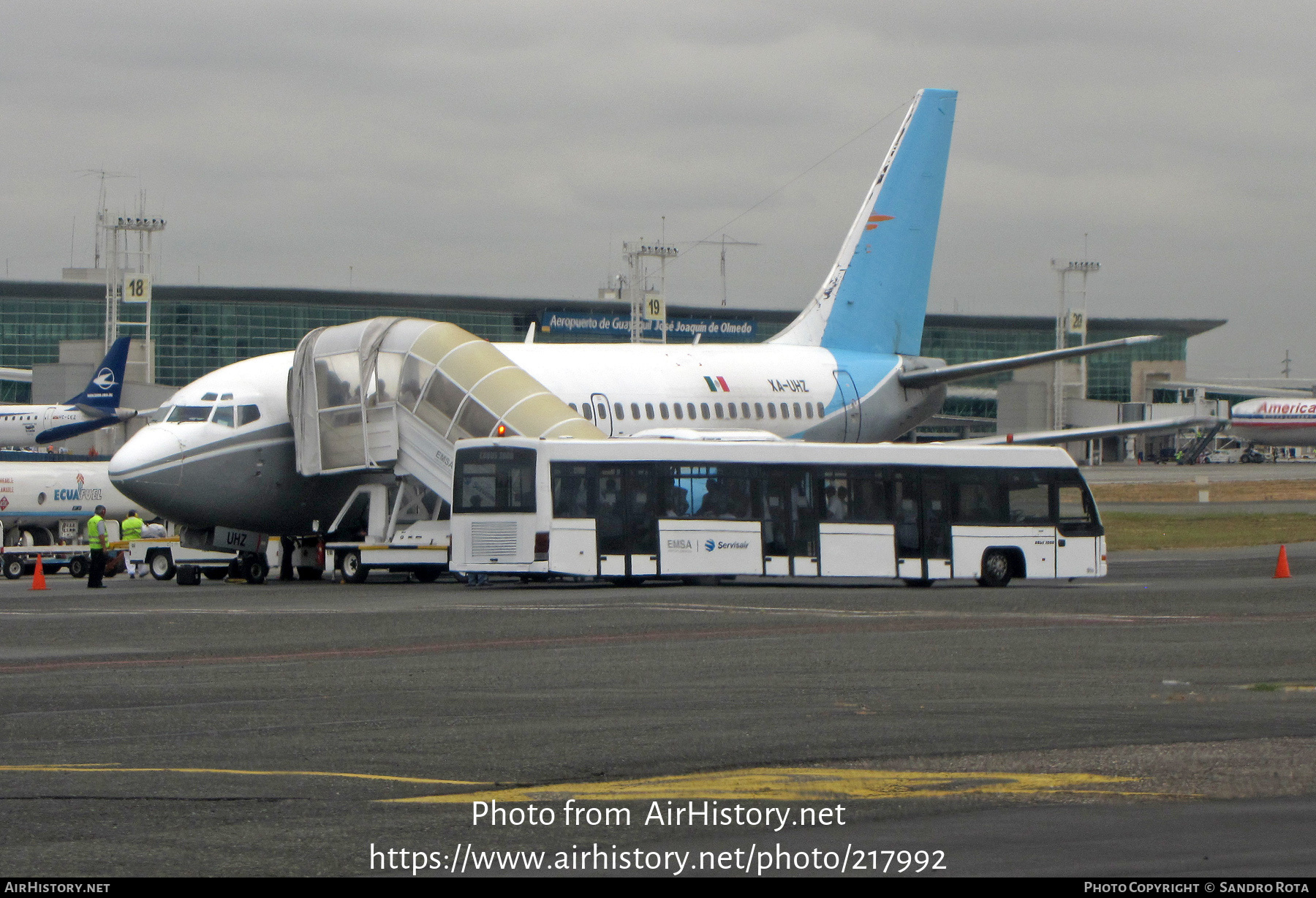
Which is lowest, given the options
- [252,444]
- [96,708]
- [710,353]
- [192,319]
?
[96,708]

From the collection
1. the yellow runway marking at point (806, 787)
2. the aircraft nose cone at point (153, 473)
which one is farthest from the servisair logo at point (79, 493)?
the yellow runway marking at point (806, 787)

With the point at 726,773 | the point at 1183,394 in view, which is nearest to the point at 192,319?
the point at 1183,394

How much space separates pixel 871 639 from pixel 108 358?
6928cm

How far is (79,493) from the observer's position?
52.4 m

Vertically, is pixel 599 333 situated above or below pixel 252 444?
above

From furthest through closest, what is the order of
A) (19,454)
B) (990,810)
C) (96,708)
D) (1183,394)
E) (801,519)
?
(1183,394) → (19,454) → (801,519) → (96,708) → (990,810)

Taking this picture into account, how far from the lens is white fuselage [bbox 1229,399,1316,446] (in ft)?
394

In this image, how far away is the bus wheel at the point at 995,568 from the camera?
2762 cm

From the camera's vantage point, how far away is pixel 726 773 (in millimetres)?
8703

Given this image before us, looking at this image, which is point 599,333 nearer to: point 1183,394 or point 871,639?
point 1183,394

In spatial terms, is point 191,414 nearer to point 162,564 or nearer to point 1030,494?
point 162,564

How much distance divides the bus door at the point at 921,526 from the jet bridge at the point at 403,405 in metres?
5.60

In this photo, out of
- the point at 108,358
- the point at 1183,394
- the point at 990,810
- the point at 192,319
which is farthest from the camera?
the point at 1183,394

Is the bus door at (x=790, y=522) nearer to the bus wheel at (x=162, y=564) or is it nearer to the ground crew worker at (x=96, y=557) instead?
the ground crew worker at (x=96, y=557)
